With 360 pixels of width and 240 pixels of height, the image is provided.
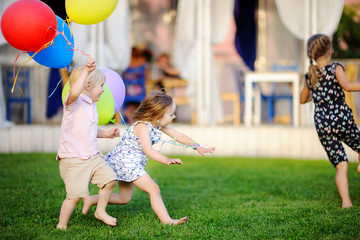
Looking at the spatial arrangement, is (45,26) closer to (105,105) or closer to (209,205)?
(105,105)

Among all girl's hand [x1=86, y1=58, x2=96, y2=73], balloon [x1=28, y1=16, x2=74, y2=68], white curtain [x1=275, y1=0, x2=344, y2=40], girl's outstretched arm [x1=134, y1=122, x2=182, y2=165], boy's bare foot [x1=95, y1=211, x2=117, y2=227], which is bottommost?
boy's bare foot [x1=95, y1=211, x2=117, y2=227]

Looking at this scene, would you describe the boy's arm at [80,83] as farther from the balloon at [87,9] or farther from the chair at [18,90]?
the chair at [18,90]

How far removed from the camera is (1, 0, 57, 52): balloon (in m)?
2.66

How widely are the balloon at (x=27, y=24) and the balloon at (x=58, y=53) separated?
11 cm

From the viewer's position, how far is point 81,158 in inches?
111

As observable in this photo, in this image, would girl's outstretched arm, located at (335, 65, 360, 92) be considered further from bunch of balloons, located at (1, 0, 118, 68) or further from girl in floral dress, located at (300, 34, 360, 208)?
bunch of balloons, located at (1, 0, 118, 68)

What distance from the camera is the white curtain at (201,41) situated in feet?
22.3

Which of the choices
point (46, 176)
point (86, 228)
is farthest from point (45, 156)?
point (86, 228)

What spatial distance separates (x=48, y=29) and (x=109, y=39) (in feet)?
14.1

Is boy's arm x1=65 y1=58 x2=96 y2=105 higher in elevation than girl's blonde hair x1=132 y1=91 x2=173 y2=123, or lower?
higher

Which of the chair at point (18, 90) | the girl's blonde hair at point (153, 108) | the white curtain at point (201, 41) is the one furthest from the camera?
the chair at point (18, 90)

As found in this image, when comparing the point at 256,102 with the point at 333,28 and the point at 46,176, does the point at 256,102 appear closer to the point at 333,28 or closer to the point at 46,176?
the point at 333,28

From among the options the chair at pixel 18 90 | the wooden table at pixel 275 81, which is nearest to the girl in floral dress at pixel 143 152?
the wooden table at pixel 275 81

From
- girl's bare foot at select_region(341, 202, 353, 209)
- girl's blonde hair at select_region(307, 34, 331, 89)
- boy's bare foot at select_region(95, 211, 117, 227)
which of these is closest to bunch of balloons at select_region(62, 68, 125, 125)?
boy's bare foot at select_region(95, 211, 117, 227)
